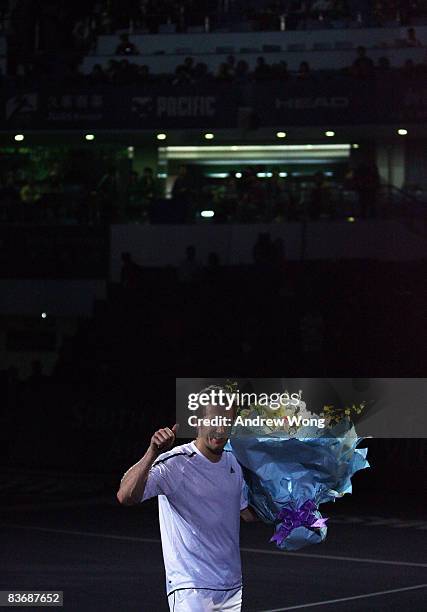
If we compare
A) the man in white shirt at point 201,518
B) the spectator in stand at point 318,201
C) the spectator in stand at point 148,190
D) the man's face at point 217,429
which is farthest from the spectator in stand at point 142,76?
the man's face at point 217,429

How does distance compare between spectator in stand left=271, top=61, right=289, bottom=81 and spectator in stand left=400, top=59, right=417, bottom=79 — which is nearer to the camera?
spectator in stand left=400, top=59, right=417, bottom=79

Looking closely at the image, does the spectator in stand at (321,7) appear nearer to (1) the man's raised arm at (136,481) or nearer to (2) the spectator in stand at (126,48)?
(2) the spectator in stand at (126,48)

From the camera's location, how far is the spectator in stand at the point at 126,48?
35656 millimetres

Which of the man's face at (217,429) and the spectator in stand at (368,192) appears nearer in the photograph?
the man's face at (217,429)

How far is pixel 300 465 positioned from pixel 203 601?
883 millimetres

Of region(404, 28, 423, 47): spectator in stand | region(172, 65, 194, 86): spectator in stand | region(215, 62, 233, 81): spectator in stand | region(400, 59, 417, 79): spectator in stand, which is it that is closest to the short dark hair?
region(400, 59, 417, 79): spectator in stand

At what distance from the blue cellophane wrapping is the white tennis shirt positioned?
180mm

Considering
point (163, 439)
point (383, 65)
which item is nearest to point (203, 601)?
point (163, 439)

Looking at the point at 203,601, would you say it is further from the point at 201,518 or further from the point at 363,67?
the point at 363,67

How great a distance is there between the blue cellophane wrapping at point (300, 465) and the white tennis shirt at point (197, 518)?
7.1 inches

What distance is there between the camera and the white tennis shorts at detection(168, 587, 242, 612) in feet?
23.8

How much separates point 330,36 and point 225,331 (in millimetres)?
10420

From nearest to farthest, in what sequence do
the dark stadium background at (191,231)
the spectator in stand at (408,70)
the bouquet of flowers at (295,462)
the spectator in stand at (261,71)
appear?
the bouquet of flowers at (295,462), the dark stadium background at (191,231), the spectator in stand at (408,70), the spectator in stand at (261,71)

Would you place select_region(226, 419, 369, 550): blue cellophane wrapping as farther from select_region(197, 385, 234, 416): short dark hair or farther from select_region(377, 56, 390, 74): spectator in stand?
select_region(377, 56, 390, 74): spectator in stand
